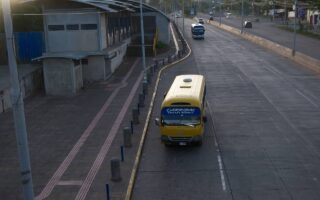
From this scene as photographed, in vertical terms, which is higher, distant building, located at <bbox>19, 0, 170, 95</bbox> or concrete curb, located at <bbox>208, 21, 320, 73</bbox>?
distant building, located at <bbox>19, 0, 170, 95</bbox>

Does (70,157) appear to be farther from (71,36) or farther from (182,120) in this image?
(71,36)

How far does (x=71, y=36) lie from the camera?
4116 centimetres

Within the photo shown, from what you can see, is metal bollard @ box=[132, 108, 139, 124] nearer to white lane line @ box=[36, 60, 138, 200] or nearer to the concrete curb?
white lane line @ box=[36, 60, 138, 200]

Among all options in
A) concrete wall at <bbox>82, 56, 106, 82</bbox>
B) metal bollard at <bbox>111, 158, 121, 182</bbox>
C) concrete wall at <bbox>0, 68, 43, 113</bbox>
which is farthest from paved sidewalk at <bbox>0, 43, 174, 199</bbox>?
concrete wall at <bbox>82, 56, 106, 82</bbox>

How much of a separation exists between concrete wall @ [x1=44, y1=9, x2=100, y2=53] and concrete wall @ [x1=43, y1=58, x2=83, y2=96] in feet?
21.6

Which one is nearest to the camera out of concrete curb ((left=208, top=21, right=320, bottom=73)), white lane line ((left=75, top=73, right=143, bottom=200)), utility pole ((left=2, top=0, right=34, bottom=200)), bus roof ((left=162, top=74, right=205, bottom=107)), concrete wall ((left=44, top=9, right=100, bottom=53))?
utility pole ((left=2, top=0, right=34, bottom=200))

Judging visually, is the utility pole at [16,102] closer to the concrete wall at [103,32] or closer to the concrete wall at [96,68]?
the concrete wall at [96,68]

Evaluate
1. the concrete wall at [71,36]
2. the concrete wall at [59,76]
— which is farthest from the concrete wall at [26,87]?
the concrete wall at [71,36]

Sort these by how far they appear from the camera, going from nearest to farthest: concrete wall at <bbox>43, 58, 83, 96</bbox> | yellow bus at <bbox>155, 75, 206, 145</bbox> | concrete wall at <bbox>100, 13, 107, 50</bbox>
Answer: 1. yellow bus at <bbox>155, 75, 206, 145</bbox>
2. concrete wall at <bbox>43, 58, 83, 96</bbox>
3. concrete wall at <bbox>100, 13, 107, 50</bbox>

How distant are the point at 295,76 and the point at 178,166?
24624mm

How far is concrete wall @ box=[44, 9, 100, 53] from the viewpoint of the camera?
134 ft

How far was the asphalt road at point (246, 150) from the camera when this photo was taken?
17.2 m

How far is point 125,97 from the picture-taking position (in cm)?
3362

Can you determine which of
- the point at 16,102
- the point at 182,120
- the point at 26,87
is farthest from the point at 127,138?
the point at 26,87
